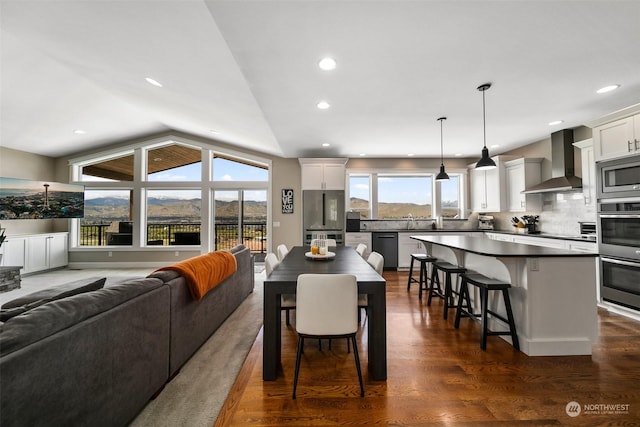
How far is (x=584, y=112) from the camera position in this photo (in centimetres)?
357

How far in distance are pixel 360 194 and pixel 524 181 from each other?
125 inches

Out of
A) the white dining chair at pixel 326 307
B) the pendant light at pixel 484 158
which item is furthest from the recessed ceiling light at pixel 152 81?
the pendant light at pixel 484 158

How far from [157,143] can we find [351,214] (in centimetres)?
501

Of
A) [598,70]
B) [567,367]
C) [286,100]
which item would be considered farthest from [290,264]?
[598,70]

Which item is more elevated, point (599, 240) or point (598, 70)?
point (598, 70)

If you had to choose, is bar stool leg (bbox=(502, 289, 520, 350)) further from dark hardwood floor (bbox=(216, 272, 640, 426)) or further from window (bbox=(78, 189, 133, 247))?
window (bbox=(78, 189, 133, 247))

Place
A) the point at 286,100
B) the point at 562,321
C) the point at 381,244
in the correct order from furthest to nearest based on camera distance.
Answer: the point at 381,244, the point at 286,100, the point at 562,321

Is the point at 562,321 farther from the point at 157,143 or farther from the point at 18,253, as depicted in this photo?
the point at 18,253

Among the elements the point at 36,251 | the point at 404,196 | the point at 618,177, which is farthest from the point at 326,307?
the point at 36,251

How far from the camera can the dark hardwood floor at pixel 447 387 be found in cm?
161

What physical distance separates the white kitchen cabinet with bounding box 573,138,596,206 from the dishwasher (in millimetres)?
3012

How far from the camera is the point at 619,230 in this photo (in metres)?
3.21

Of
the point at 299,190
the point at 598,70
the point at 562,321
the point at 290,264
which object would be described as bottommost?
the point at 562,321

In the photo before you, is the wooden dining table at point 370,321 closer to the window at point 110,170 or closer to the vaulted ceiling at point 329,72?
the vaulted ceiling at point 329,72
